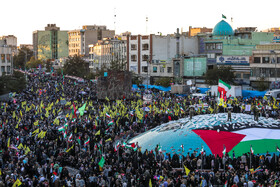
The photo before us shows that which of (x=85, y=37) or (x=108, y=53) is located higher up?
(x=85, y=37)

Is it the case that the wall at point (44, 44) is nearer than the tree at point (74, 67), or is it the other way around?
the tree at point (74, 67)

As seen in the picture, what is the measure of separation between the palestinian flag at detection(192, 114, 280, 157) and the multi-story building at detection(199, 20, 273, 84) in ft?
121

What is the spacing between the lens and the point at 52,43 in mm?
176875

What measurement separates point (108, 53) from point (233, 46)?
3260cm

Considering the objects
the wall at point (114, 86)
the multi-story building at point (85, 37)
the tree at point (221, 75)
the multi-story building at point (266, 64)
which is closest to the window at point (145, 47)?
the tree at point (221, 75)

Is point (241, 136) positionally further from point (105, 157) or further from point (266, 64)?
point (266, 64)

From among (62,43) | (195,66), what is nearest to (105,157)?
(195,66)

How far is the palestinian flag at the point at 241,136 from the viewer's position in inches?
1059

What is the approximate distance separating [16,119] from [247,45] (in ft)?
166

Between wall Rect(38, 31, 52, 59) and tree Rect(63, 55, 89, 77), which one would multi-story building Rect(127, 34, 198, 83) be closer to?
tree Rect(63, 55, 89, 77)

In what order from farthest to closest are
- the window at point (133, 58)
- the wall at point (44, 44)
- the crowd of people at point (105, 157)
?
the wall at point (44, 44), the window at point (133, 58), the crowd of people at point (105, 157)

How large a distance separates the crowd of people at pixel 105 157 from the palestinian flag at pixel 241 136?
2.09 metres

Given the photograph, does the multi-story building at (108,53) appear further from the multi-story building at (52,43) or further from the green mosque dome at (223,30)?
the multi-story building at (52,43)

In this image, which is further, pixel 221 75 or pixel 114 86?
pixel 221 75
